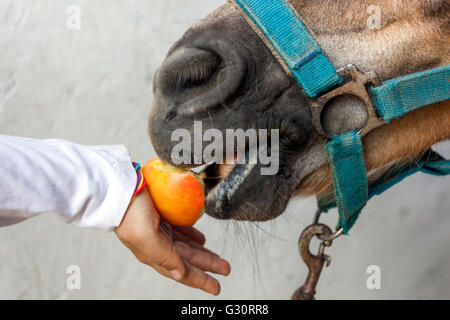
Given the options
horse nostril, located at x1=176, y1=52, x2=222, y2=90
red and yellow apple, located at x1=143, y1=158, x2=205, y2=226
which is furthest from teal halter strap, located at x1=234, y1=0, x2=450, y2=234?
red and yellow apple, located at x1=143, y1=158, x2=205, y2=226

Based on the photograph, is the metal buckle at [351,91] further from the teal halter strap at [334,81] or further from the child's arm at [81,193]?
the child's arm at [81,193]

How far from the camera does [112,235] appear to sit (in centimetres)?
160

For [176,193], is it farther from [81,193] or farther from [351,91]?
[351,91]

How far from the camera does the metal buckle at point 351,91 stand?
0.78 metres

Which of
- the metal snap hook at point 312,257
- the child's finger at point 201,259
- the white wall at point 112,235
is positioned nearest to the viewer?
the child's finger at point 201,259

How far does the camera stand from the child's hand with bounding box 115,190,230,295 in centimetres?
75

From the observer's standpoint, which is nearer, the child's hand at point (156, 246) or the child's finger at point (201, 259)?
the child's hand at point (156, 246)

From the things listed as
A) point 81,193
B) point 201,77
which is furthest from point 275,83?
point 81,193

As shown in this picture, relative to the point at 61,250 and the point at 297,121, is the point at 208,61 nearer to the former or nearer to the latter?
the point at 297,121

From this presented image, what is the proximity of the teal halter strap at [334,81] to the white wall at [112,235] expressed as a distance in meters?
0.52

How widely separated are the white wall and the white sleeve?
63 centimetres

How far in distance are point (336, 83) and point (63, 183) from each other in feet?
1.53

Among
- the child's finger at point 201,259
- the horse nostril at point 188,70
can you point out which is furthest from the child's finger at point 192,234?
the horse nostril at point 188,70

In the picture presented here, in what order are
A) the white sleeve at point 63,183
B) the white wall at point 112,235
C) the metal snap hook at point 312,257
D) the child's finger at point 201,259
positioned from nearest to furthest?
the white sleeve at point 63,183 < the child's finger at point 201,259 < the metal snap hook at point 312,257 < the white wall at point 112,235
